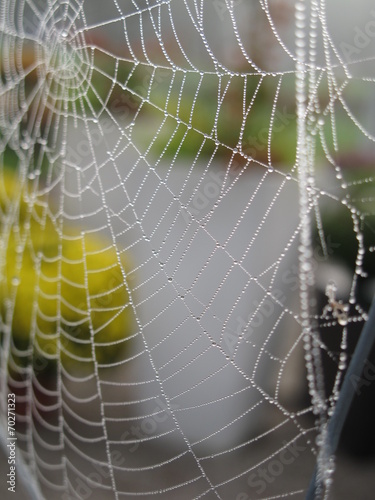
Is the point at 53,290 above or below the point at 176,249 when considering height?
below

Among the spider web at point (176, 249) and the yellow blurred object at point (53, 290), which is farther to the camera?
the yellow blurred object at point (53, 290)

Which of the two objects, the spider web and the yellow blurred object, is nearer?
the spider web

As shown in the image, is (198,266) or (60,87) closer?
(60,87)

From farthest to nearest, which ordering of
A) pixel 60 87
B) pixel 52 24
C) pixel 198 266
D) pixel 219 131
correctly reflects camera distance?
pixel 198 266
pixel 219 131
pixel 60 87
pixel 52 24

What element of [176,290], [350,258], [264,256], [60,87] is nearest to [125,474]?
[176,290]

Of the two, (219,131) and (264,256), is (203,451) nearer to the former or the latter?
(264,256)
